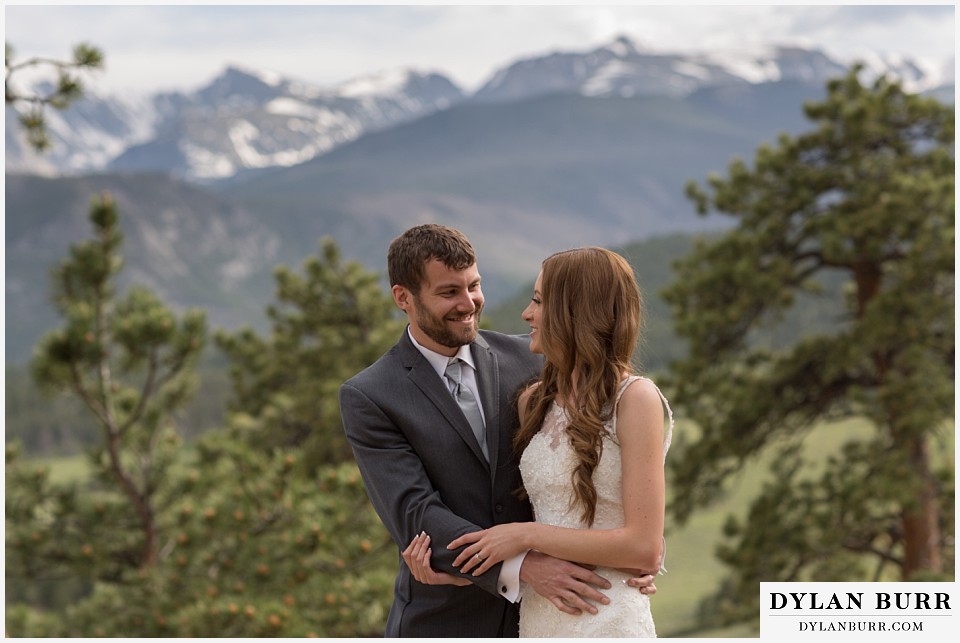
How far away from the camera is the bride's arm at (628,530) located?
2781 mm

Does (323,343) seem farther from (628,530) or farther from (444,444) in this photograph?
(628,530)

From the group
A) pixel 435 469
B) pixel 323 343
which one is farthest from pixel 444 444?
pixel 323 343

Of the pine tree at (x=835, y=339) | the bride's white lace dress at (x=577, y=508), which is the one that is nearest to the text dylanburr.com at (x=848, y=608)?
the bride's white lace dress at (x=577, y=508)

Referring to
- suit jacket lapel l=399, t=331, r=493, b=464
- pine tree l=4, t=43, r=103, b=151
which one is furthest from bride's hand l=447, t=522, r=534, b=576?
pine tree l=4, t=43, r=103, b=151

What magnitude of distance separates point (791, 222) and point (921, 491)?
150 inches

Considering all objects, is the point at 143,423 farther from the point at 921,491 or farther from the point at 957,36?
the point at 921,491

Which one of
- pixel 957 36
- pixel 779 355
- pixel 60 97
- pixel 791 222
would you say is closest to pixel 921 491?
pixel 779 355

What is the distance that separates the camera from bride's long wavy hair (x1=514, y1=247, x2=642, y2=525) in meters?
2.83

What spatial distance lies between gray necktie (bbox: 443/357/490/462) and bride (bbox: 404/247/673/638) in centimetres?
20

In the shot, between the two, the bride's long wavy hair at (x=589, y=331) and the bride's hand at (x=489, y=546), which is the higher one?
the bride's long wavy hair at (x=589, y=331)

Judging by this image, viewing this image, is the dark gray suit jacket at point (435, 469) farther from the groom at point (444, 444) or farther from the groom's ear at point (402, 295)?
the groom's ear at point (402, 295)

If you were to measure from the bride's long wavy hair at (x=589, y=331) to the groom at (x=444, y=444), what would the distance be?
0.88 feet

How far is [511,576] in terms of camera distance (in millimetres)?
2893

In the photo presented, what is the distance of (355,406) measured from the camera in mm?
3082
